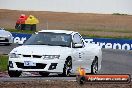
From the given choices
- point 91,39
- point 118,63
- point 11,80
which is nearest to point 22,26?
point 91,39

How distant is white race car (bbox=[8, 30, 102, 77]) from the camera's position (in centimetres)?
1563

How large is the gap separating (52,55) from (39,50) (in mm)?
382

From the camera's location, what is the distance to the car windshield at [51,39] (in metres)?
16.9

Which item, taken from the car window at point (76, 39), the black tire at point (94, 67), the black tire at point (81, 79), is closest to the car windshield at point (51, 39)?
the car window at point (76, 39)

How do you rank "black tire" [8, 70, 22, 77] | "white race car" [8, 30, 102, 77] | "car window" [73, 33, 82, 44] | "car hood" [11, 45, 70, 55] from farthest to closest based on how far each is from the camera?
"car window" [73, 33, 82, 44] < "black tire" [8, 70, 22, 77] < "car hood" [11, 45, 70, 55] < "white race car" [8, 30, 102, 77]

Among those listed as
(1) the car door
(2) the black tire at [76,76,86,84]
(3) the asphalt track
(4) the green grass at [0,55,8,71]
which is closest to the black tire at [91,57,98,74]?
(1) the car door

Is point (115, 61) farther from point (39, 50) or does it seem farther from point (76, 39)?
point (39, 50)

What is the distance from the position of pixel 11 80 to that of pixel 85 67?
13.1ft

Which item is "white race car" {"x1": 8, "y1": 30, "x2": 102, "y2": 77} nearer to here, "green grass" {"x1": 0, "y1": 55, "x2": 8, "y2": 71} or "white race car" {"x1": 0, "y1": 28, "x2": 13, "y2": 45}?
"green grass" {"x1": 0, "y1": 55, "x2": 8, "y2": 71}

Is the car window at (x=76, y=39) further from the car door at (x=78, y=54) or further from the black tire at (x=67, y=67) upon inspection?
the black tire at (x=67, y=67)

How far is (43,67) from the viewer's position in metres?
15.6

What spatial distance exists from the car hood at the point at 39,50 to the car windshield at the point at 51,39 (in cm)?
45

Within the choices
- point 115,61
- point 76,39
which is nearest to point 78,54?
point 76,39

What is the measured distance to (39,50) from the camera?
15.9 m
